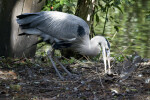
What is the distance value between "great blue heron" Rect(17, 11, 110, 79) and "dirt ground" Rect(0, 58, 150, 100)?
1.32 feet

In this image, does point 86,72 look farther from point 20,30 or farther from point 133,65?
point 20,30

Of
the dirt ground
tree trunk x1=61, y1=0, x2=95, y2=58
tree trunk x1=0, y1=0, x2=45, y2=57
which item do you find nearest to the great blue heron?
the dirt ground

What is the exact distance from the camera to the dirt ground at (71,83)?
5.45 meters

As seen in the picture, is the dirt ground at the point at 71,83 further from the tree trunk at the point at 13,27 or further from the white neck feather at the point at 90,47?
the tree trunk at the point at 13,27

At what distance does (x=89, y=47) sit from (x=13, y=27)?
2008 mm

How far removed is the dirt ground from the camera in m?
5.45

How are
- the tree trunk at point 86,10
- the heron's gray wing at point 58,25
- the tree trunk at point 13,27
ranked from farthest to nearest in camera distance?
the tree trunk at point 86,10 < the tree trunk at point 13,27 < the heron's gray wing at point 58,25

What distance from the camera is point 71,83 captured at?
6.22 meters

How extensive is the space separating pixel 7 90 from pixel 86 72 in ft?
6.58

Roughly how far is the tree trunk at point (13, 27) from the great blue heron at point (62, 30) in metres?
0.73

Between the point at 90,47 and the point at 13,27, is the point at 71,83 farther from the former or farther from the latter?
the point at 13,27

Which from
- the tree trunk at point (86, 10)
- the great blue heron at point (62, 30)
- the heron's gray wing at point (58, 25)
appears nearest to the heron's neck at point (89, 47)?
the great blue heron at point (62, 30)

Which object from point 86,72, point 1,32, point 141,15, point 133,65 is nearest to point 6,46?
point 1,32

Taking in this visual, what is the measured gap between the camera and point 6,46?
8.04 meters
